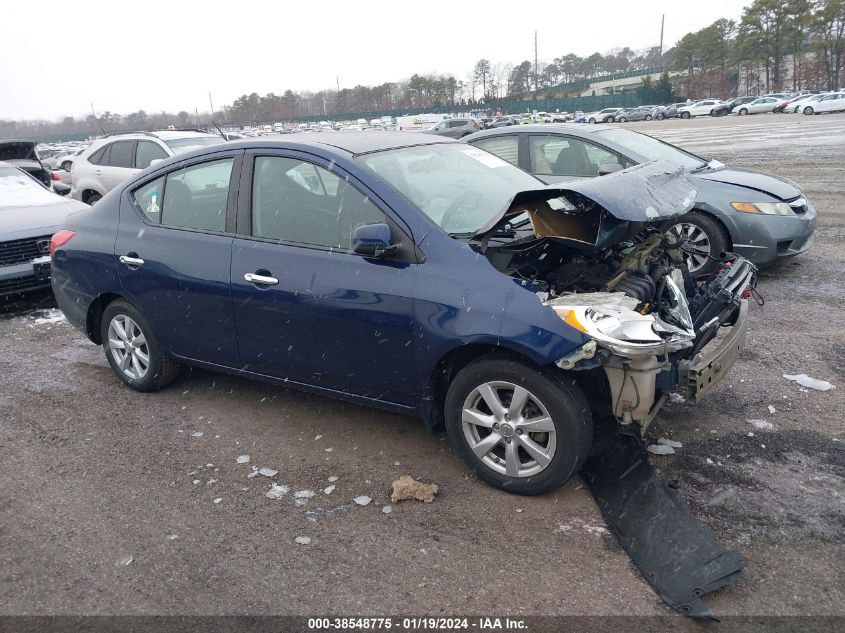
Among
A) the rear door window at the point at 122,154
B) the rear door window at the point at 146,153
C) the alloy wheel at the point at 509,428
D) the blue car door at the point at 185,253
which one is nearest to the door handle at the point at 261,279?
the blue car door at the point at 185,253

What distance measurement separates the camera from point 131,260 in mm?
4676

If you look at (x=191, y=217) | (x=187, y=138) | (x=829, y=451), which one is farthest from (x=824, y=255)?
(x=187, y=138)

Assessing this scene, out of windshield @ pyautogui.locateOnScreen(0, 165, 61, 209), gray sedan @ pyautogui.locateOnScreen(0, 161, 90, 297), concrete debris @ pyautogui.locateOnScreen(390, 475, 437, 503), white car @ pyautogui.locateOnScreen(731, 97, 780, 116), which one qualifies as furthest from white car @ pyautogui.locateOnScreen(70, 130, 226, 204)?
white car @ pyautogui.locateOnScreen(731, 97, 780, 116)

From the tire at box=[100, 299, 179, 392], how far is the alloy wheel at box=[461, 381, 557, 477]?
2.47 m

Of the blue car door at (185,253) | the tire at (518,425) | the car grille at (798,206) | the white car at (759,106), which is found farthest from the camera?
the white car at (759,106)

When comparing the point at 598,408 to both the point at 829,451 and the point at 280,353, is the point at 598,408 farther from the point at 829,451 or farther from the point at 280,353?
the point at 280,353

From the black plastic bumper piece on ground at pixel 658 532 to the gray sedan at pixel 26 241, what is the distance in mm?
6401

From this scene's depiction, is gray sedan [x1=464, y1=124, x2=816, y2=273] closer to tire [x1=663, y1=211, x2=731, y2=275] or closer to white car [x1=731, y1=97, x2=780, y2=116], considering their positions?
tire [x1=663, y1=211, x2=731, y2=275]

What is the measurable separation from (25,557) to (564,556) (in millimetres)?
2543

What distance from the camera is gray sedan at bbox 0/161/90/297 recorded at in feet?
23.9

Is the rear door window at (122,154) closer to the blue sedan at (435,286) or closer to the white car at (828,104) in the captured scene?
the blue sedan at (435,286)

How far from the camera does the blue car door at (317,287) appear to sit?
369 cm

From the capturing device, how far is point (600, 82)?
4026 inches

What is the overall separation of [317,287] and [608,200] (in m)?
1.64
